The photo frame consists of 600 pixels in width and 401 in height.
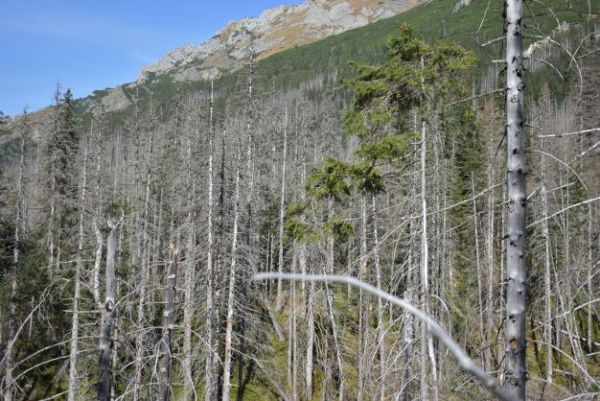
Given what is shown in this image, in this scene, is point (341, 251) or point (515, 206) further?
point (341, 251)

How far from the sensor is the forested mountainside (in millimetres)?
4832

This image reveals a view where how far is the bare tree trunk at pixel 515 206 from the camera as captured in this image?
13.0 ft

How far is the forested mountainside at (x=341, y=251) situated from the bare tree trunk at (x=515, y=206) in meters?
0.03

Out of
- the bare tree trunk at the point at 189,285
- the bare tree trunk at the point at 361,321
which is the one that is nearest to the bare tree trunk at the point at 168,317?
the bare tree trunk at the point at 189,285

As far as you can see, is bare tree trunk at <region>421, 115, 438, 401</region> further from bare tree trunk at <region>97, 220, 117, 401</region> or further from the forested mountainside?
bare tree trunk at <region>97, 220, 117, 401</region>

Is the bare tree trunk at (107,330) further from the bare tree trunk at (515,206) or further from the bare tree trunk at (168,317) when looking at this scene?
the bare tree trunk at (515,206)

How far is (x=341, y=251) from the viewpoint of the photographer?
31.5 meters

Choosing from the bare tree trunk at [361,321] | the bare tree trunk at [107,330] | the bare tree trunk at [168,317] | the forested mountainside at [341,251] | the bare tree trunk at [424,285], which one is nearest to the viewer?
the forested mountainside at [341,251]

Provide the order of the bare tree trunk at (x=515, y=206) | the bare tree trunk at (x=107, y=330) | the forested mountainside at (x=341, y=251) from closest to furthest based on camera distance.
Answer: the bare tree trunk at (x=515, y=206)
the forested mountainside at (x=341, y=251)
the bare tree trunk at (x=107, y=330)

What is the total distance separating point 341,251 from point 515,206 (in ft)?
90.2

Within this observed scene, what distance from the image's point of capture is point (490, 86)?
365 ft

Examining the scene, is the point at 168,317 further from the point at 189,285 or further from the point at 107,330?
the point at 189,285

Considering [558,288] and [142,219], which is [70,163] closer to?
[142,219]

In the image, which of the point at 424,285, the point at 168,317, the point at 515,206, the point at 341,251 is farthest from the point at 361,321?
the point at 515,206
